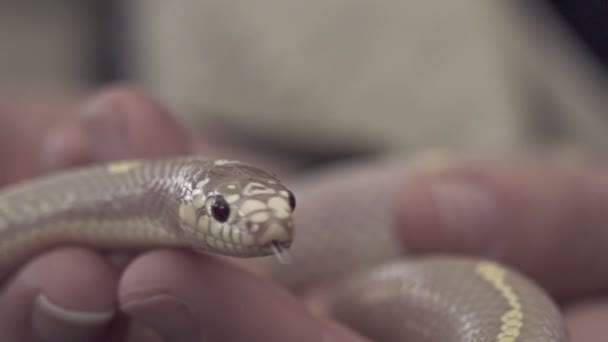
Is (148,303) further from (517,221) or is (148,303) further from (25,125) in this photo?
(25,125)

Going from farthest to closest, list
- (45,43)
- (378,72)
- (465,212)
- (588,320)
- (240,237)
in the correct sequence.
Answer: (45,43) → (378,72) → (465,212) → (588,320) → (240,237)

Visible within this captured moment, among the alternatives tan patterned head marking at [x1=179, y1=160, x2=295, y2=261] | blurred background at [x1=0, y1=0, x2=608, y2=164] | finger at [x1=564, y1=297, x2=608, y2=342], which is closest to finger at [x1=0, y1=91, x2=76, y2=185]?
blurred background at [x1=0, y1=0, x2=608, y2=164]

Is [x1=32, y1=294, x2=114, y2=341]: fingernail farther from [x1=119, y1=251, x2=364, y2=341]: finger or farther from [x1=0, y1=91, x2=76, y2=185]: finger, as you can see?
[x1=0, y1=91, x2=76, y2=185]: finger

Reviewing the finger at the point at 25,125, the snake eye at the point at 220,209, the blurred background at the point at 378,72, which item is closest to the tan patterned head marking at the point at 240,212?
the snake eye at the point at 220,209

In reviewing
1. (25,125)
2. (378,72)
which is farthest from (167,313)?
(378,72)

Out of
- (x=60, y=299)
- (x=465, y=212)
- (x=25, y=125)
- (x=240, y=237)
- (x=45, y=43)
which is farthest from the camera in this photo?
(x=45, y=43)

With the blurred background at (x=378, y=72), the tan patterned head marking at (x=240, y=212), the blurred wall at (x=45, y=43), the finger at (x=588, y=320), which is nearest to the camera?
the tan patterned head marking at (x=240, y=212)

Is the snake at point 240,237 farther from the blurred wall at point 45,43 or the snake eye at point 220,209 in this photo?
the blurred wall at point 45,43

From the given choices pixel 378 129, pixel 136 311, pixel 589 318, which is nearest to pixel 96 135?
pixel 136 311
